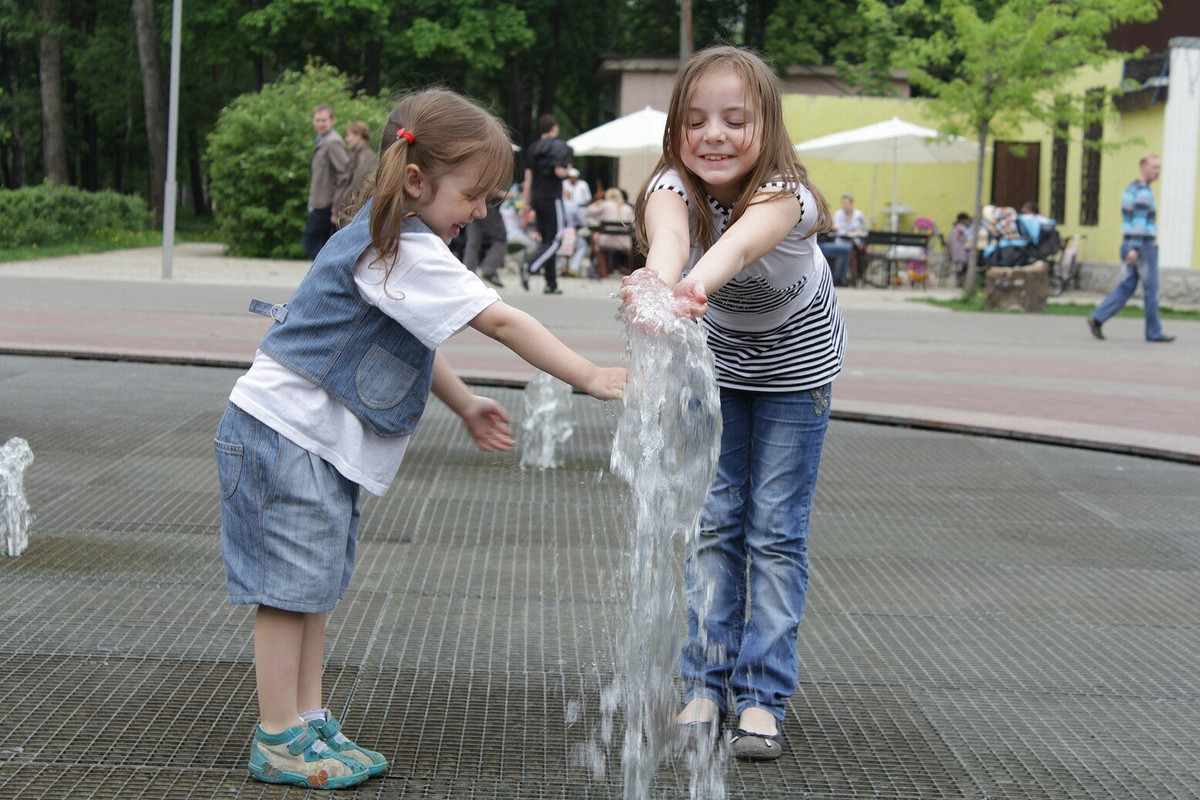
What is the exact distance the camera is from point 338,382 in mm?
2764

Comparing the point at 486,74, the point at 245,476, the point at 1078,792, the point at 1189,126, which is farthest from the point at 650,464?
the point at 486,74

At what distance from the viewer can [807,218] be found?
2900mm

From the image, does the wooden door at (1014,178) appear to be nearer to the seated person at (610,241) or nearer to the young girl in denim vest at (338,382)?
the seated person at (610,241)

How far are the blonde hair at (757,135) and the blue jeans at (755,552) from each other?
458 mm

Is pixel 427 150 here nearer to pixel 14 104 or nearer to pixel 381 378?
pixel 381 378

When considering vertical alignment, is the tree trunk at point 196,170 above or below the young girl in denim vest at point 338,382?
above

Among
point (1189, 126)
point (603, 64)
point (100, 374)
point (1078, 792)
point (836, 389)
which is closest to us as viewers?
point (1078, 792)

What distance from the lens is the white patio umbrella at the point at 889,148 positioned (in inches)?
894

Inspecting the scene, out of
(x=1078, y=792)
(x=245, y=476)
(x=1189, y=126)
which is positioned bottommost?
(x=1078, y=792)

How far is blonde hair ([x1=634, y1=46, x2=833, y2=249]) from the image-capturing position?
2.89m

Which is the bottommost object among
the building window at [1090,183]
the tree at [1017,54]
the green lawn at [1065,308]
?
the green lawn at [1065,308]

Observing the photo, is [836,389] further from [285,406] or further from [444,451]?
[285,406]

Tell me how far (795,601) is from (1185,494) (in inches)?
154

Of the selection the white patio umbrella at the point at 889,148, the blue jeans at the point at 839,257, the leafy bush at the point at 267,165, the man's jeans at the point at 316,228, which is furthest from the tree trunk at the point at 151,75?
the man's jeans at the point at 316,228
